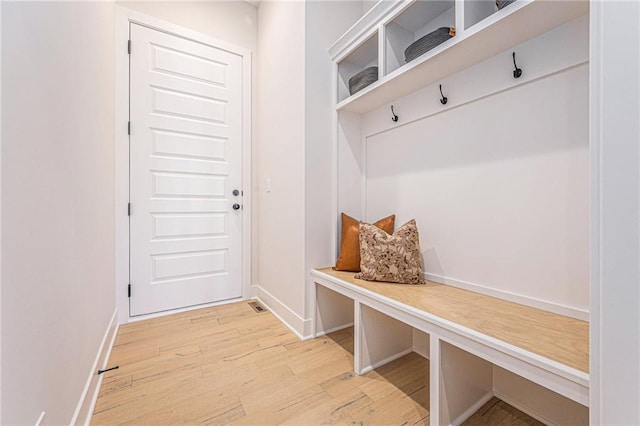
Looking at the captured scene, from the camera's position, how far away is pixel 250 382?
1.41 metres

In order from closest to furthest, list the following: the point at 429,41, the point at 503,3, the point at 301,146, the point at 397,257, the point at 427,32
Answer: the point at 503,3 < the point at 429,41 < the point at 397,257 < the point at 427,32 < the point at 301,146

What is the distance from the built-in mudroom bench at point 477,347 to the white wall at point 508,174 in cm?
16

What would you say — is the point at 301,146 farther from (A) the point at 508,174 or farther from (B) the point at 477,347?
(B) the point at 477,347

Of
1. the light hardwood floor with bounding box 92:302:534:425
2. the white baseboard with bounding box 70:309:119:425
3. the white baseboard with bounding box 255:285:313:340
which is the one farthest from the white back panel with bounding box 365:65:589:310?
the white baseboard with bounding box 70:309:119:425

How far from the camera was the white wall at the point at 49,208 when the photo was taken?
2.15ft

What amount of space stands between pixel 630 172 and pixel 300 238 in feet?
5.23

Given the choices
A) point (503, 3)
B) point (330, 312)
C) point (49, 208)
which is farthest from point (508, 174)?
point (49, 208)

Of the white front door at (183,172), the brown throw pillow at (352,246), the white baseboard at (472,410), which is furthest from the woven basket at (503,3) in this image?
the white front door at (183,172)

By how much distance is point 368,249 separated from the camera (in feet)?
5.24

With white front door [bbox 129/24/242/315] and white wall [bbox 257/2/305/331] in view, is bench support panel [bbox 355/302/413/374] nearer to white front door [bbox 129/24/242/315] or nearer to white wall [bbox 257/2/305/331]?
white wall [bbox 257/2/305/331]

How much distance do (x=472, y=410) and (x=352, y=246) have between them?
1.02 m

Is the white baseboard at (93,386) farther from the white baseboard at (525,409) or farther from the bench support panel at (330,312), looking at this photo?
the white baseboard at (525,409)

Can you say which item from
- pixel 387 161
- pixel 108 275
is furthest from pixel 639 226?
pixel 108 275

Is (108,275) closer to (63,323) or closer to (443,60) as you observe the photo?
(63,323)
